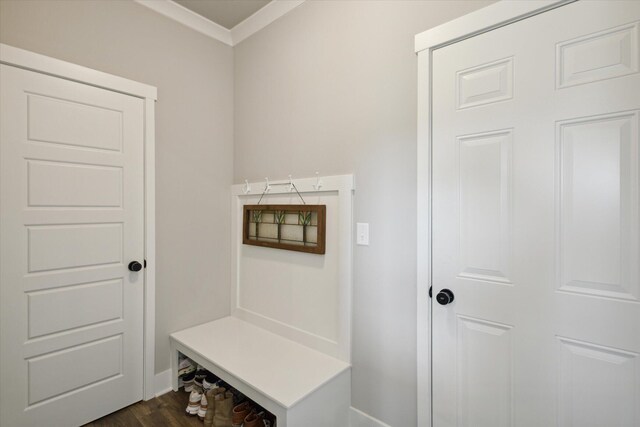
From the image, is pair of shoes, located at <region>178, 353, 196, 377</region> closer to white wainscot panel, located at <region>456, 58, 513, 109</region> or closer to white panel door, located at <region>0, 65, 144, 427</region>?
white panel door, located at <region>0, 65, 144, 427</region>

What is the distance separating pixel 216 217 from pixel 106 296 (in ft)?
2.88

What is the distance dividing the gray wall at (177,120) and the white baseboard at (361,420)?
126cm

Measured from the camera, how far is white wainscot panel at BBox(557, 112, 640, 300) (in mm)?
1027

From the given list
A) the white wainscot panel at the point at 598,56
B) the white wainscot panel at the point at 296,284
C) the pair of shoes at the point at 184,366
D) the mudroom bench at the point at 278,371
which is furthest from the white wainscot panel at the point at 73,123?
the white wainscot panel at the point at 598,56

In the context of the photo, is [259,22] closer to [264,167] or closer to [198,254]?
[264,167]

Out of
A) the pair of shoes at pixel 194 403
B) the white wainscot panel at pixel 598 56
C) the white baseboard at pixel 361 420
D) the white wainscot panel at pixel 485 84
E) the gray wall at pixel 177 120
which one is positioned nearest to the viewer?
the white wainscot panel at pixel 598 56

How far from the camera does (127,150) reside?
1.96m

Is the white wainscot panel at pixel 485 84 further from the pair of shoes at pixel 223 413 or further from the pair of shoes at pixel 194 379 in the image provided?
the pair of shoes at pixel 194 379

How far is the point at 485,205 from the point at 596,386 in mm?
734

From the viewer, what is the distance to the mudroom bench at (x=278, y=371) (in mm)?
1498

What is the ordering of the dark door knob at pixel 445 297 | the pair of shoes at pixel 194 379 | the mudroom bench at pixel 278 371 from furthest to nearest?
the pair of shoes at pixel 194 379, the mudroom bench at pixel 278 371, the dark door knob at pixel 445 297

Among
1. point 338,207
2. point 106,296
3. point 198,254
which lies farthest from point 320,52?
point 106,296

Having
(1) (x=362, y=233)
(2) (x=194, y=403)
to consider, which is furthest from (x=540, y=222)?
(2) (x=194, y=403)

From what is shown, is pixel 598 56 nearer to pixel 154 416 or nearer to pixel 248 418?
pixel 248 418
